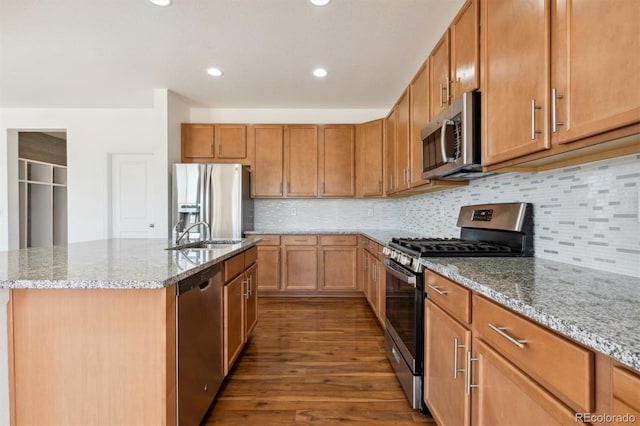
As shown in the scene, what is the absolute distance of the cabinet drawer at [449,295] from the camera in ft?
4.06

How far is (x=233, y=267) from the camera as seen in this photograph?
81.4 inches

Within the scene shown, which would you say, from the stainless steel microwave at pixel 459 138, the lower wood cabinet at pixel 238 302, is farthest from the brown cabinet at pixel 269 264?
the stainless steel microwave at pixel 459 138

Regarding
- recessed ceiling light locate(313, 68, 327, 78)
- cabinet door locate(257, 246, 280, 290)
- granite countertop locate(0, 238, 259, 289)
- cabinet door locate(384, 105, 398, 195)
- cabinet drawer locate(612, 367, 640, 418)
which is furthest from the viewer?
cabinet door locate(257, 246, 280, 290)

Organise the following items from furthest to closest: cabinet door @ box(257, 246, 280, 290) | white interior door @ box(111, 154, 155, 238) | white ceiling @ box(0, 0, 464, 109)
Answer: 1. white interior door @ box(111, 154, 155, 238)
2. cabinet door @ box(257, 246, 280, 290)
3. white ceiling @ box(0, 0, 464, 109)

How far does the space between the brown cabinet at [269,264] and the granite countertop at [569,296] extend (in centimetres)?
277

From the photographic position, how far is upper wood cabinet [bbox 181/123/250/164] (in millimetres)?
4258

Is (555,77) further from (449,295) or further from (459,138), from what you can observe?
(449,295)

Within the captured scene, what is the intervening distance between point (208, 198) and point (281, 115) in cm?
160

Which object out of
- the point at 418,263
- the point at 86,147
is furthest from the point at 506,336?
the point at 86,147

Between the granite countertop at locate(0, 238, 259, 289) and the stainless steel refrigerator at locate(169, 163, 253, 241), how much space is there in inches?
76.3

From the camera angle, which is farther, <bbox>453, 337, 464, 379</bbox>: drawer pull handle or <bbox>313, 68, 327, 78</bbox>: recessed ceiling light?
<bbox>313, 68, 327, 78</bbox>: recessed ceiling light

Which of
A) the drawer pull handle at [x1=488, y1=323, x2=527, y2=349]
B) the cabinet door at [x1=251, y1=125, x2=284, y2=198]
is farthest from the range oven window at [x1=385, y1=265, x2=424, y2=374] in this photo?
the cabinet door at [x1=251, y1=125, x2=284, y2=198]

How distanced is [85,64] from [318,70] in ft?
7.66

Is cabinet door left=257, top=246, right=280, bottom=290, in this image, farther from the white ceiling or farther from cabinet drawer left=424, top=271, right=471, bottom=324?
cabinet drawer left=424, top=271, right=471, bottom=324
